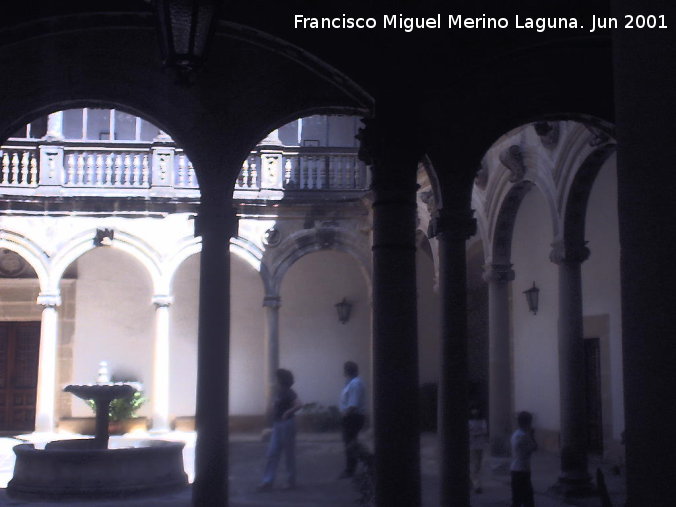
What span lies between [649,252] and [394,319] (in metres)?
2.46

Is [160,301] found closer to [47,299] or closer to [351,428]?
[47,299]

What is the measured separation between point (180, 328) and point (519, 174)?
9434 millimetres

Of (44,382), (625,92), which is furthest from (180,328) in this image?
(625,92)

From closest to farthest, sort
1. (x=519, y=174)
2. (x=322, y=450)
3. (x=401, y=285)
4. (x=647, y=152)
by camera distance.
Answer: (x=647, y=152) < (x=401, y=285) < (x=519, y=174) < (x=322, y=450)

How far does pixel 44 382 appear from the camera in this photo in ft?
54.0

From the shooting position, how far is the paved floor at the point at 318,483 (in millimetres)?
9203

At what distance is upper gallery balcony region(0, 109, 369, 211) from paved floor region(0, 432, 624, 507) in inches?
197

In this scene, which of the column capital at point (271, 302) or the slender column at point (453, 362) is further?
the column capital at point (271, 302)

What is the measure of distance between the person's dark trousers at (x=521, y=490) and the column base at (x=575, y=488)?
185 cm

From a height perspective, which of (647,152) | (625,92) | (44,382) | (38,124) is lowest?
(44,382)

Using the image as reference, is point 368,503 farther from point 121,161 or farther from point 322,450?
point 121,161

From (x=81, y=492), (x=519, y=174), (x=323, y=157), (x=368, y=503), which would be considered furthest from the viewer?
(x=323, y=157)

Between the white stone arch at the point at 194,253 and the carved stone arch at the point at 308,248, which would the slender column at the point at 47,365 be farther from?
the carved stone arch at the point at 308,248

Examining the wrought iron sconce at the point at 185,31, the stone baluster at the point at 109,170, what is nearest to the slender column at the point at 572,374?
the wrought iron sconce at the point at 185,31
